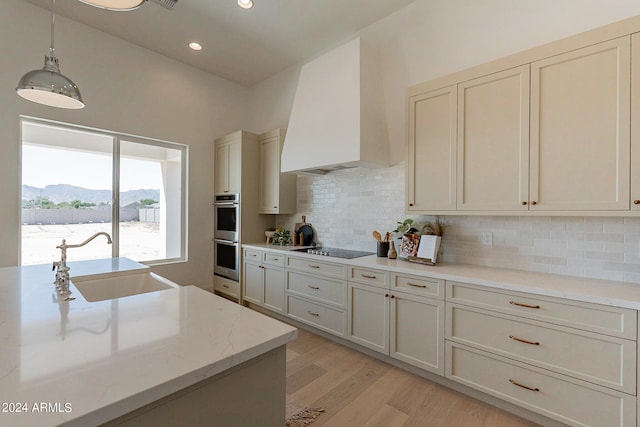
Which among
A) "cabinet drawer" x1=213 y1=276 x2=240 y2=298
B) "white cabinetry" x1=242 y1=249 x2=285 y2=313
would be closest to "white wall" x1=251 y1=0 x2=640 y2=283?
"white cabinetry" x1=242 y1=249 x2=285 y2=313

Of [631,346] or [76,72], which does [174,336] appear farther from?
[76,72]

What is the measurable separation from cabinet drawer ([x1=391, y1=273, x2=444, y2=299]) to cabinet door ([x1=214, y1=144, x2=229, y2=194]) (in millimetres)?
2817

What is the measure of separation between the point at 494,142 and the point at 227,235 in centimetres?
338

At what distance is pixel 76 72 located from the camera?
3.11 meters

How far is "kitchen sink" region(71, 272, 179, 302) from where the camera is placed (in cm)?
180

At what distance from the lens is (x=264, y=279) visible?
11.5 ft

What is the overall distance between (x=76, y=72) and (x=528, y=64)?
433 centimetres

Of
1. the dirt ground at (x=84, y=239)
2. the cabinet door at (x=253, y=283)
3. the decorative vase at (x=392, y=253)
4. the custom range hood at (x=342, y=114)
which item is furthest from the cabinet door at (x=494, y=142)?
the dirt ground at (x=84, y=239)

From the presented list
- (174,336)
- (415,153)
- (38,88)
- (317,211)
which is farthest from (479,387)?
(38,88)

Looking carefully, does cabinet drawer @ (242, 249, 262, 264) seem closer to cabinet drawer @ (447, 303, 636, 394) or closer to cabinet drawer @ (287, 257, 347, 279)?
cabinet drawer @ (287, 257, 347, 279)

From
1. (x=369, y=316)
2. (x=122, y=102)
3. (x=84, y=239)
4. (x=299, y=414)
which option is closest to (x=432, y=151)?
(x=369, y=316)

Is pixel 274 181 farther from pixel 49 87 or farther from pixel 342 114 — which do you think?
pixel 49 87

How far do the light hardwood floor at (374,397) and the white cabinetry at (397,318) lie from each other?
16 cm

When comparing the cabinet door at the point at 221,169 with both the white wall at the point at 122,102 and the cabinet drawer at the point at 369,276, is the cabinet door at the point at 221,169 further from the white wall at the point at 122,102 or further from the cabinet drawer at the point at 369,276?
the cabinet drawer at the point at 369,276
